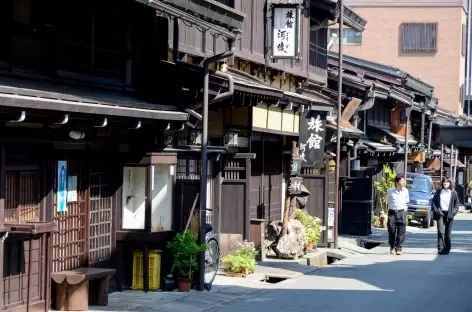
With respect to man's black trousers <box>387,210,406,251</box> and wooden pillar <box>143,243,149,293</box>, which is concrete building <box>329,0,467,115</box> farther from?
wooden pillar <box>143,243,149,293</box>

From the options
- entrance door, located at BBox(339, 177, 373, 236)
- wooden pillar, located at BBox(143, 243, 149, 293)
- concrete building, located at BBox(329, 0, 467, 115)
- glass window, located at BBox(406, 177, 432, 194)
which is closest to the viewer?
wooden pillar, located at BBox(143, 243, 149, 293)

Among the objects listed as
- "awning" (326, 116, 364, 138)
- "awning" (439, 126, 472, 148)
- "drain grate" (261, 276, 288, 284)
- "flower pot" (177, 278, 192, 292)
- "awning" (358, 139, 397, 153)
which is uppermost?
"awning" (326, 116, 364, 138)

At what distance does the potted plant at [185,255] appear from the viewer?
1703 centimetres

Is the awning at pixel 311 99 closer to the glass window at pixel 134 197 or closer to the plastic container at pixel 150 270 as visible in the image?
the glass window at pixel 134 197

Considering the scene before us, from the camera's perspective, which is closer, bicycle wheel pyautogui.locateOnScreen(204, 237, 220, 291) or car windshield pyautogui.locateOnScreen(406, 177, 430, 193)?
bicycle wheel pyautogui.locateOnScreen(204, 237, 220, 291)

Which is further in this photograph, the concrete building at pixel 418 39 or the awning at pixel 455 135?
the concrete building at pixel 418 39

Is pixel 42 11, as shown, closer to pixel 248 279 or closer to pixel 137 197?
pixel 137 197

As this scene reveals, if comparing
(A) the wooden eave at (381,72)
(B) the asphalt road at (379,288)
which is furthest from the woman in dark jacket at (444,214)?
(A) the wooden eave at (381,72)

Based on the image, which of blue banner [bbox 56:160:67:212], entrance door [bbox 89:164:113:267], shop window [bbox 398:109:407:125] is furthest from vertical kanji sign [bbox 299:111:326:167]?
shop window [bbox 398:109:407:125]

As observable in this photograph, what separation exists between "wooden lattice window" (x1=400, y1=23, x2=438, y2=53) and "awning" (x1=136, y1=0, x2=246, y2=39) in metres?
54.9

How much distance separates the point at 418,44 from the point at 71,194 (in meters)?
58.1

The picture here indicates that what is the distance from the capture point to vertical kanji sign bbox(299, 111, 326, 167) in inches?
1032

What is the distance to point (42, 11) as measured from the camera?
46.7 feet

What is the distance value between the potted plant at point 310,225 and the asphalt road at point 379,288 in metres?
1.16
